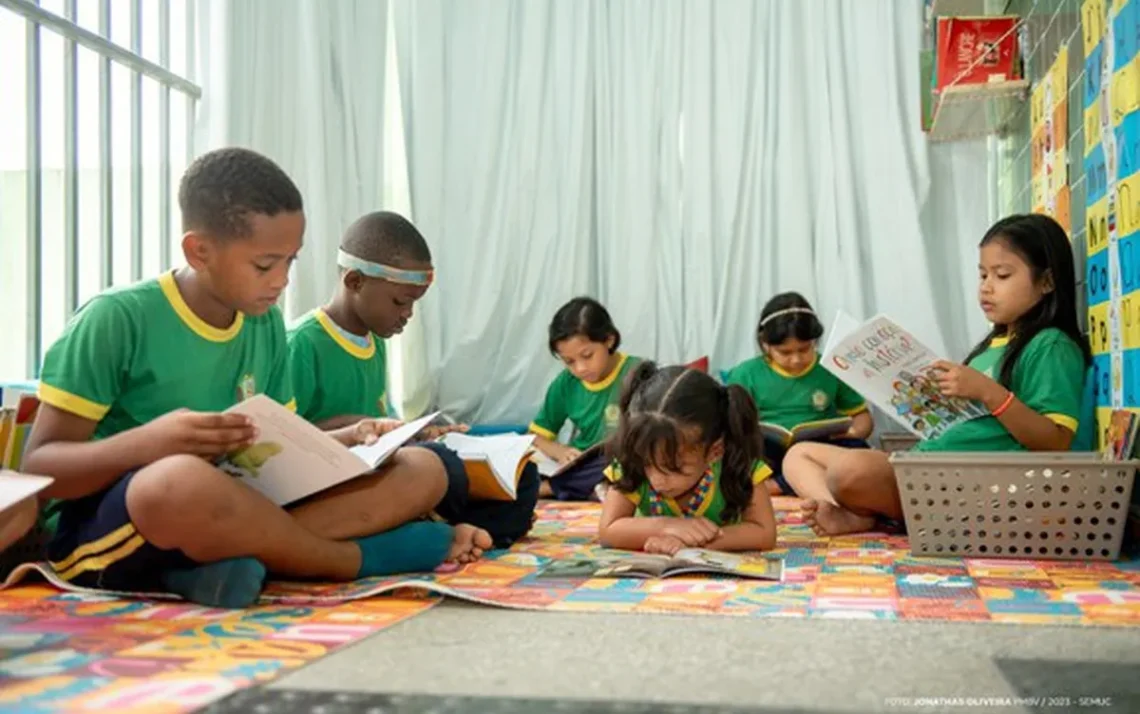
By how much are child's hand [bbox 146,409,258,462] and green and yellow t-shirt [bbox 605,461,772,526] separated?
772 mm

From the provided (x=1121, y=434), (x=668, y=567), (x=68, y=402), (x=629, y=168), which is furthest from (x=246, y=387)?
(x=629, y=168)

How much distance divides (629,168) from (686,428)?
6.45ft

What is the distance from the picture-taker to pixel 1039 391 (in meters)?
2.17

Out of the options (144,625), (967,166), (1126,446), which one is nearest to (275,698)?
(144,625)

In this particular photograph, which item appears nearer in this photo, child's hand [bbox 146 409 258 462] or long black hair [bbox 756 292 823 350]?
child's hand [bbox 146 409 258 462]

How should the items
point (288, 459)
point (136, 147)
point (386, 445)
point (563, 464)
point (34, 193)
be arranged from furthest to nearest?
point (563, 464) → point (136, 147) → point (34, 193) → point (386, 445) → point (288, 459)

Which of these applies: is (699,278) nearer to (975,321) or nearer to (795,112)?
(795,112)

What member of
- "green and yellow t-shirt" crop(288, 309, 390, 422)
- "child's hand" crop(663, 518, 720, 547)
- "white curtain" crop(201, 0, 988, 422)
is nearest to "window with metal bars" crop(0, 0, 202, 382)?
"white curtain" crop(201, 0, 988, 422)

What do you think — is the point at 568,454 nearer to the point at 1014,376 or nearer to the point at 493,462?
the point at 493,462

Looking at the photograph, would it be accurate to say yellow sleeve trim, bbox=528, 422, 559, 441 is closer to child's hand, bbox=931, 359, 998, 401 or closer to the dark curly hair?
child's hand, bbox=931, 359, 998, 401

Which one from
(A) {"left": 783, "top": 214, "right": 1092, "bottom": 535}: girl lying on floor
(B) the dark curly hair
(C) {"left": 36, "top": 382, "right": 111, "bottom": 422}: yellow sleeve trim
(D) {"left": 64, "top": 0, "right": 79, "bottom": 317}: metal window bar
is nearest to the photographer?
(C) {"left": 36, "top": 382, "right": 111, "bottom": 422}: yellow sleeve trim

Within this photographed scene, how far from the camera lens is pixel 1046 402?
215cm

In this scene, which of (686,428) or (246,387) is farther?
(686,428)

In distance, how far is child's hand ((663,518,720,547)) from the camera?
6.39 feet
